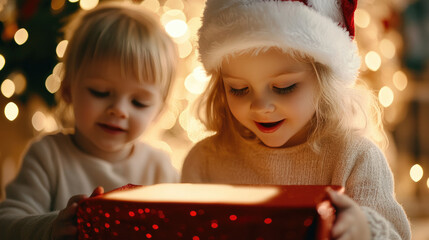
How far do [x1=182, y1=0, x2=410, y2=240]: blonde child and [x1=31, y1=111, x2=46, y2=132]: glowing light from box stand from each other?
48.7 inches

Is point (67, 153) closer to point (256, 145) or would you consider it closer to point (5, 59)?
point (256, 145)

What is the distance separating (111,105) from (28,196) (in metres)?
0.26

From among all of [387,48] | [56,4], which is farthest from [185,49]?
[387,48]

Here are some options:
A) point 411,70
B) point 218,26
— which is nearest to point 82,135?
point 218,26

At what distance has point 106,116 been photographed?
100cm

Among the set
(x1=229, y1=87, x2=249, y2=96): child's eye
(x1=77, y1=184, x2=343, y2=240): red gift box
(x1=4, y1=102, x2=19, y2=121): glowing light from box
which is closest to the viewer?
(x1=77, y1=184, x2=343, y2=240): red gift box

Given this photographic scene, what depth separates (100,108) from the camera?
989mm

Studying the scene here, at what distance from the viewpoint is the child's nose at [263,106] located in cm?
78

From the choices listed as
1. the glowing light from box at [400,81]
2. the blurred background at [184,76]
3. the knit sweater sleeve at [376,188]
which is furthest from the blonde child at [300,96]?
the glowing light from box at [400,81]

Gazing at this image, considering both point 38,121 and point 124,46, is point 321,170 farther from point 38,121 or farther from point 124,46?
point 38,121

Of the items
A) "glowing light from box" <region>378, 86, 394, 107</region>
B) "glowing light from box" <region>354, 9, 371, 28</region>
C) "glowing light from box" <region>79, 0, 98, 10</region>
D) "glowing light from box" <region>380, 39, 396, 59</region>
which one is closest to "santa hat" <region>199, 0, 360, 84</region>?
"glowing light from box" <region>79, 0, 98, 10</region>

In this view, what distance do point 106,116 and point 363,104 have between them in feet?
1.78

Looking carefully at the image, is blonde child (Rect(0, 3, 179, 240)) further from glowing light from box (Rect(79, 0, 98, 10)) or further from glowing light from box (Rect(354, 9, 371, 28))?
glowing light from box (Rect(354, 9, 371, 28))

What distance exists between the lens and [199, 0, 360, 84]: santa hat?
0.76 meters
